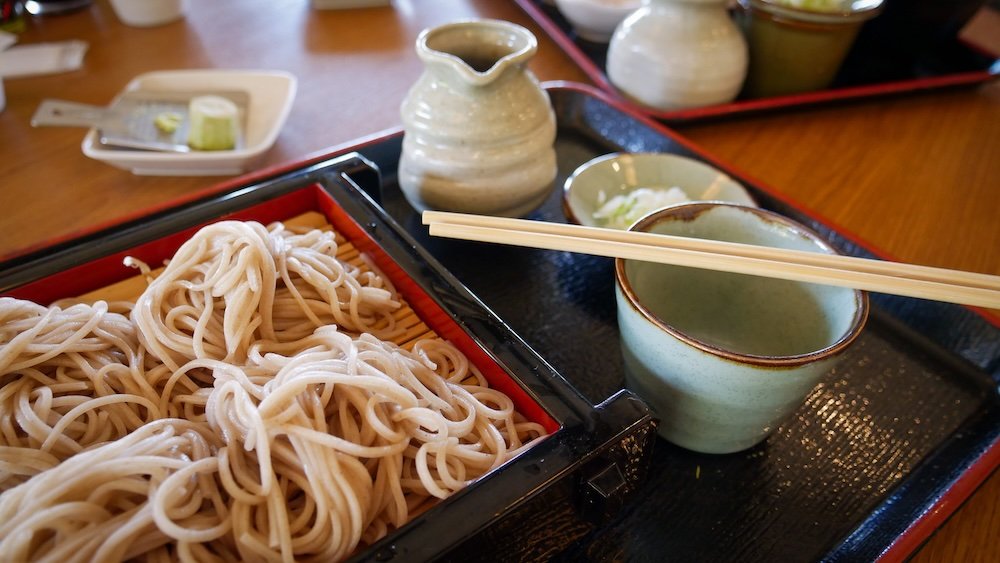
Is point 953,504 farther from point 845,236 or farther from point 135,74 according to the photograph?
point 135,74

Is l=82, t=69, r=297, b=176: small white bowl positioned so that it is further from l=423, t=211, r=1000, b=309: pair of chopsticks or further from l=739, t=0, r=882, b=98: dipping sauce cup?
l=739, t=0, r=882, b=98: dipping sauce cup

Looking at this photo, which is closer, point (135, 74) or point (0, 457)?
point (0, 457)

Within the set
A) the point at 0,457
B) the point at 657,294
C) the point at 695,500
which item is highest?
the point at 0,457

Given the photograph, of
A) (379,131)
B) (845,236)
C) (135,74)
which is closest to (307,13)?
(135,74)

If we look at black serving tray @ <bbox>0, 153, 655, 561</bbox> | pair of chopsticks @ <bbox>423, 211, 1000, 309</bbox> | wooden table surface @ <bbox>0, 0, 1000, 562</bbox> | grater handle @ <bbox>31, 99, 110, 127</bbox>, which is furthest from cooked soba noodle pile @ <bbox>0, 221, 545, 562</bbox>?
grater handle @ <bbox>31, 99, 110, 127</bbox>

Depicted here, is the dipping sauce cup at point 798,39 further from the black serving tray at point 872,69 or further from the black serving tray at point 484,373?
the black serving tray at point 484,373

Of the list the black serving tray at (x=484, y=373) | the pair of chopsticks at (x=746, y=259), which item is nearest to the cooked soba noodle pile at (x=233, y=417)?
the black serving tray at (x=484, y=373)
